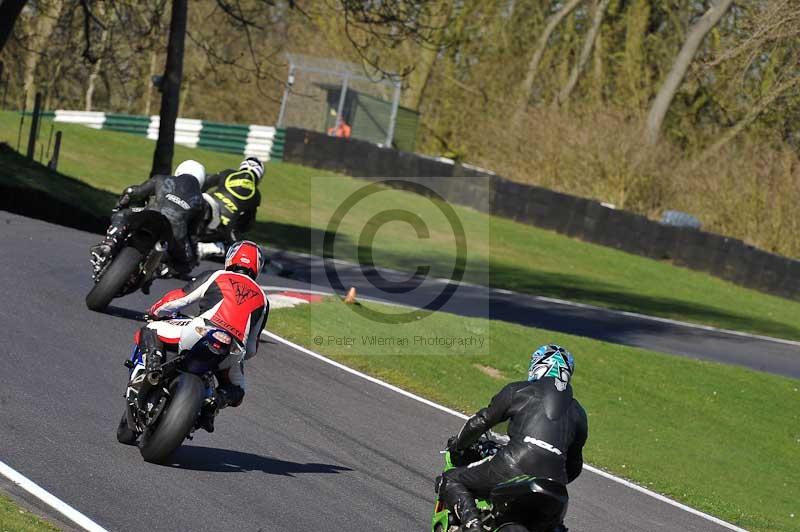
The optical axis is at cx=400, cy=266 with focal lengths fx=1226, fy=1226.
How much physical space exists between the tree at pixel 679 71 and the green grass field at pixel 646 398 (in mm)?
21485

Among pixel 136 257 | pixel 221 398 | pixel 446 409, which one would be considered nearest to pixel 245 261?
pixel 221 398

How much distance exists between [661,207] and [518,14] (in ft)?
55.5

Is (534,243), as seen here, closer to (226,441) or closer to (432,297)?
(432,297)

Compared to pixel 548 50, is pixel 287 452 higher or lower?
lower

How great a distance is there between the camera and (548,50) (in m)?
50.5

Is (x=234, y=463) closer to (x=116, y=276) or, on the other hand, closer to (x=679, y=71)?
(x=116, y=276)

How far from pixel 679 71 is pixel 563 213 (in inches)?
352

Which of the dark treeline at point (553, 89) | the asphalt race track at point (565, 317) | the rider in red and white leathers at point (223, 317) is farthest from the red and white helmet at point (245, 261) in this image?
the dark treeline at point (553, 89)

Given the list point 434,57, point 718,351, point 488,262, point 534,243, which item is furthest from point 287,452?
point 434,57

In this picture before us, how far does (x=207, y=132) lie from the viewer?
38875mm

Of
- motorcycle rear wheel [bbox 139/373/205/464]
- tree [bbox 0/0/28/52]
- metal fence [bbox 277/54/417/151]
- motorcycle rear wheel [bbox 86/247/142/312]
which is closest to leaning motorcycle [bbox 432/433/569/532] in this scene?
motorcycle rear wheel [bbox 139/373/205/464]

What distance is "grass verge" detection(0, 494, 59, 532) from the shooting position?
5715mm

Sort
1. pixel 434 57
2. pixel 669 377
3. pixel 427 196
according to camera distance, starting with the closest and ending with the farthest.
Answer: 1. pixel 669 377
2. pixel 427 196
3. pixel 434 57

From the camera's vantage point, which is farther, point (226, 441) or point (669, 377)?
point (669, 377)
